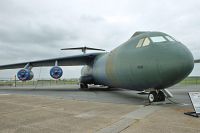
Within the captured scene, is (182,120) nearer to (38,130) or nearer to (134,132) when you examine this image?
(134,132)

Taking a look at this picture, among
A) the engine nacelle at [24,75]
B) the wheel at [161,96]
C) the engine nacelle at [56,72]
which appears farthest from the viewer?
the engine nacelle at [24,75]

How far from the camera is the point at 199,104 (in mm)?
6262

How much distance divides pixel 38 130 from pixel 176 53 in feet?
18.4

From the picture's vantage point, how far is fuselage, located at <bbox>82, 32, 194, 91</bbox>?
25.7 ft

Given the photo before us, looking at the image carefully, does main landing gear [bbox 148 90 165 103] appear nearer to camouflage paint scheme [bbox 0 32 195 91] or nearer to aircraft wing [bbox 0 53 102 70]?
camouflage paint scheme [bbox 0 32 195 91]

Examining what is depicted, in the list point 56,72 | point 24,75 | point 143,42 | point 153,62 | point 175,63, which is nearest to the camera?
point 175,63

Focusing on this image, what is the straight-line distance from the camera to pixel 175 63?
7.71 metres

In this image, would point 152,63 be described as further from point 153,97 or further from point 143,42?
point 153,97

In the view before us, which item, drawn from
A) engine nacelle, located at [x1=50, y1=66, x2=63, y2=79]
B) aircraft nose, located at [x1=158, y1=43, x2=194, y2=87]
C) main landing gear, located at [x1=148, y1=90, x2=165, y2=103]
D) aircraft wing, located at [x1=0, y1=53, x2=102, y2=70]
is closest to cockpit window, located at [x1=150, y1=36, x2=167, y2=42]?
aircraft nose, located at [x1=158, y1=43, x2=194, y2=87]

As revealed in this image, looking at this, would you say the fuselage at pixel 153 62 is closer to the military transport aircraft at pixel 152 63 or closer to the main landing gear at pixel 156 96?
the military transport aircraft at pixel 152 63

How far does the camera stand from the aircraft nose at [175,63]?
7.71 meters

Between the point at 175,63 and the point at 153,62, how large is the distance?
91 centimetres

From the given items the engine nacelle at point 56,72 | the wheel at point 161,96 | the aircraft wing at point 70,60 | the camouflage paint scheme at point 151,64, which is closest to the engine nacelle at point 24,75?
the aircraft wing at point 70,60

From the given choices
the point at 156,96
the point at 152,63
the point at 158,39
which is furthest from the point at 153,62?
the point at 156,96
